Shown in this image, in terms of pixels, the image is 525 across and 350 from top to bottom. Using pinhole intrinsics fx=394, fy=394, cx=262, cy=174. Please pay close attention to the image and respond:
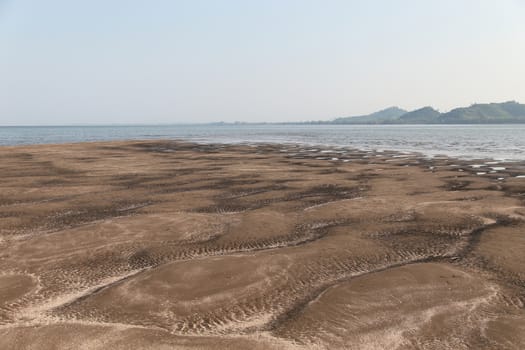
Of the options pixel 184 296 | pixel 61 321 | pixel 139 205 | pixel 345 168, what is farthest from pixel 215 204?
pixel 345 168

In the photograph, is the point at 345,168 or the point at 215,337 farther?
the point at 345,168

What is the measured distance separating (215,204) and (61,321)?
39.2 feet

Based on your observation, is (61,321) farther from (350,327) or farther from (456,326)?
(456,326)

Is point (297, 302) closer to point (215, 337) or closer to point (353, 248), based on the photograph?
point (215, 337)

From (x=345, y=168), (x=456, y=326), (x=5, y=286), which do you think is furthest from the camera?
(x=345, y=168)

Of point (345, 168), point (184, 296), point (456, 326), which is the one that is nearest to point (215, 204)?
point (184, 296)

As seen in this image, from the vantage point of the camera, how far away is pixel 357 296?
939 cm

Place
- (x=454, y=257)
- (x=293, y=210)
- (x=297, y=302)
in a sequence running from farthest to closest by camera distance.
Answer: (x=293, y=210) < (x=454, y=257) < (x=297, y=302)

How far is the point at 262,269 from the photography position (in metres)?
11.0

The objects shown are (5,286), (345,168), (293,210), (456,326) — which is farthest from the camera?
(345,168)

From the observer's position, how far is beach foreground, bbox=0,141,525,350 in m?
7.75

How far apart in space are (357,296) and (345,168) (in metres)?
25.8

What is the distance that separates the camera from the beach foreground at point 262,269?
25.4 ft

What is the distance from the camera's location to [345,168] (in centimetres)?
3450
